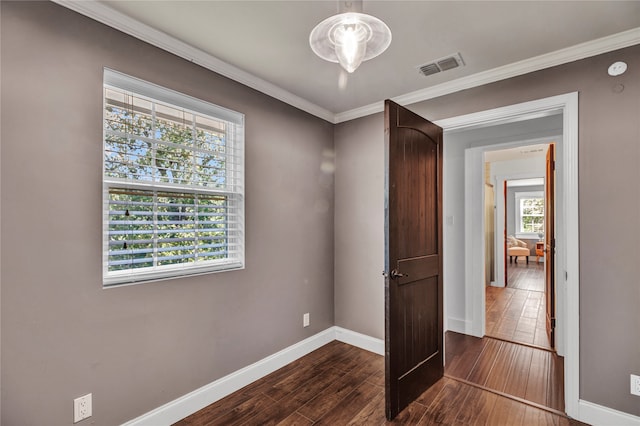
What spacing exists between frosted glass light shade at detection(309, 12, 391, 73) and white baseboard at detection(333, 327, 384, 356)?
266 cm

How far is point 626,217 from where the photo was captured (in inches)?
75.9

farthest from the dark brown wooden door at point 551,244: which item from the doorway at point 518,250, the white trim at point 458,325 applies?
the white trim at point 458,325

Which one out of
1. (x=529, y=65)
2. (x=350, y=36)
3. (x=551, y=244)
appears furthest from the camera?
(x=551, y=244)

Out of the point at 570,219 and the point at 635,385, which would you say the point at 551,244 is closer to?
the point at 570,219

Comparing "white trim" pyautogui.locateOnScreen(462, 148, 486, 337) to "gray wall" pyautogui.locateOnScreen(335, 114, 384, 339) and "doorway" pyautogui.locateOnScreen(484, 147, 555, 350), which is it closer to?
"doorway" pyautogui.locateOnScreen(484, 147, 555, 350)

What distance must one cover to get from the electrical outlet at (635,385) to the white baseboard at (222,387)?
2345 millimetres

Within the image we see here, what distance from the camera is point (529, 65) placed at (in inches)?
88.1

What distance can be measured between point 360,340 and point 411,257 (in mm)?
1371

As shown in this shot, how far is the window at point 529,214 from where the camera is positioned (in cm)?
1032

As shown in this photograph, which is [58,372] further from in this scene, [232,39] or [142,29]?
[232,39]

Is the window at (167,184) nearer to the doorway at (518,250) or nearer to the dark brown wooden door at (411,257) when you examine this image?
the dark brown wooden door at (411,257)

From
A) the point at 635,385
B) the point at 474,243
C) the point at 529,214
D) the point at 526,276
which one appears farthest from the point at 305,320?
the point at 529,214

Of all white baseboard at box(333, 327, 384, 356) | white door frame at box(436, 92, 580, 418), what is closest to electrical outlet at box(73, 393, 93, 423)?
white baseboard at box(333, 327, 384, 356)

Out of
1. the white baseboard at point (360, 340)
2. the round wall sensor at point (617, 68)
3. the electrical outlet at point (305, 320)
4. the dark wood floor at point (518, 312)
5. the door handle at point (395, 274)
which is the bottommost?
the dark wood floor at point (518, 312)
